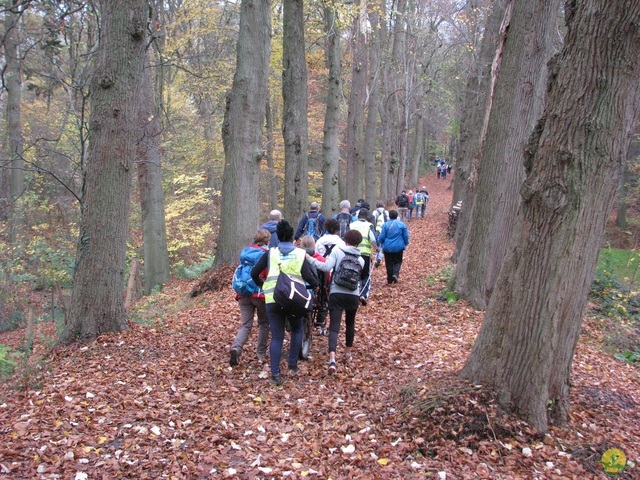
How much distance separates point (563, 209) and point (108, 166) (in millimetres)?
5531

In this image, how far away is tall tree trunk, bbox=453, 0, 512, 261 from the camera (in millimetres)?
10734

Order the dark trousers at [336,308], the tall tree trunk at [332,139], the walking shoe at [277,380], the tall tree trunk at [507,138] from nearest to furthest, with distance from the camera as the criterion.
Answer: the walking shoe at [277,380], the dark trousers at [336,308], the tall tree trunk at [507,138], the tall tree trunk at [332,139]

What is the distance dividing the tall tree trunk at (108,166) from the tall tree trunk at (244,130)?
4008mm

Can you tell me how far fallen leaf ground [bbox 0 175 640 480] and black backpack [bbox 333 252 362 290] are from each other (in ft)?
3.87

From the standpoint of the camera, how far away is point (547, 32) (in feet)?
24.2

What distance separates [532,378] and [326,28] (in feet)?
46.1

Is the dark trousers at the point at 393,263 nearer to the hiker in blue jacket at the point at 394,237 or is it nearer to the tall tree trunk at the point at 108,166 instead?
the hiker in blue jacket at the point at 394,237

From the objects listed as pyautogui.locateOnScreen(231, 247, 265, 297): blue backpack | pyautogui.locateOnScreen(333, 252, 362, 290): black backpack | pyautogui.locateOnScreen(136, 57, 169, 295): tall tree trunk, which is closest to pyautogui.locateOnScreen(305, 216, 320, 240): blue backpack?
pyautogui.locateOnScreen(333, 252, 362, 290): black backpack

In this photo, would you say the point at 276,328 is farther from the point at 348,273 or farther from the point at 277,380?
the point at 348,273

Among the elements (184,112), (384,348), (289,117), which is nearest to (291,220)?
(289,117)

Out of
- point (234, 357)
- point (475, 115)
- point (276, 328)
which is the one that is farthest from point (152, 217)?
point (475, 115)

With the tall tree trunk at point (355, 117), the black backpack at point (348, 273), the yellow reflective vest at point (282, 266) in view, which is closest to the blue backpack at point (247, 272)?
the yellow reflective vest at point (282, 266)

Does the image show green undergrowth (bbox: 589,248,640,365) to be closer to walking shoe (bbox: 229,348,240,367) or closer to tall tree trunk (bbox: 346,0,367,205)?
walking shoe (bbox: 229,348,240,367)

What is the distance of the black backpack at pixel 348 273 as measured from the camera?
19.1ft
